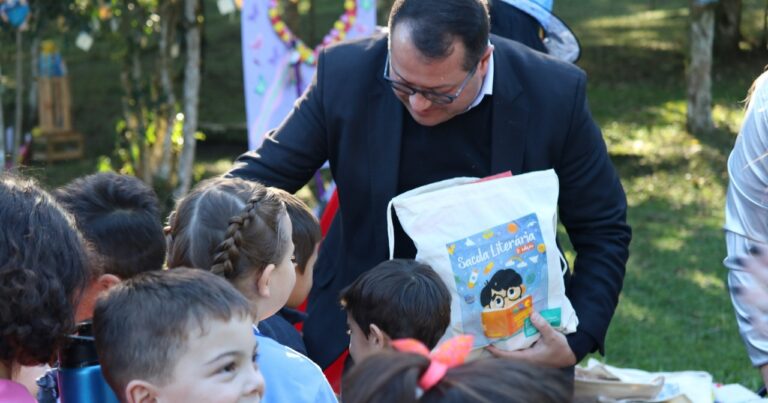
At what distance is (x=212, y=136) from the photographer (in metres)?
11.0

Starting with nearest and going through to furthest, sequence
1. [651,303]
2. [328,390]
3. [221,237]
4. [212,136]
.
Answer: [328,390] → [221,237] → [651,303] → [212,136]

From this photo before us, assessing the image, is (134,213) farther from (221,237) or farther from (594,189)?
(594,189)

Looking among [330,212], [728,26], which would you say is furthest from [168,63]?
[728,26]

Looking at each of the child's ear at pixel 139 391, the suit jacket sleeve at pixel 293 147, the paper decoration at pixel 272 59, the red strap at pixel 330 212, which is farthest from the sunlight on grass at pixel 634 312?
the child's ear at pixel 139 391

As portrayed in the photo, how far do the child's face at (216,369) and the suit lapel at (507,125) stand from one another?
1.15m

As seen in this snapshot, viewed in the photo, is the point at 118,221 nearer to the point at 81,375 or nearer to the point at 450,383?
the point at 81,375

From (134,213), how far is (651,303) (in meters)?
4.11

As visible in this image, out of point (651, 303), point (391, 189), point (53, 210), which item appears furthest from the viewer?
point (651, 303)

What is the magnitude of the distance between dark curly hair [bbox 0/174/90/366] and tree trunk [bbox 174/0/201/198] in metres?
4.93

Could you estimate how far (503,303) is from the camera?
2850 millimetres

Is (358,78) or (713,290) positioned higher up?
(358,78)

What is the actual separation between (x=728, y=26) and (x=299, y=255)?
11476 millimetres

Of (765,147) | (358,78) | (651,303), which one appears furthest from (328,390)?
(651,303)

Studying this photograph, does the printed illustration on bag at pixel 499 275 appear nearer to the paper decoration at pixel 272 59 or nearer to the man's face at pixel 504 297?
the man's face at pixel 504 297
